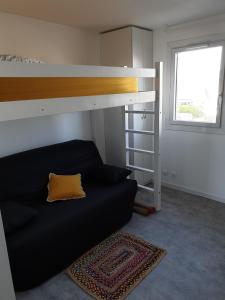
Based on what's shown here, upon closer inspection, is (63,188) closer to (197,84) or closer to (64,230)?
(64,230)

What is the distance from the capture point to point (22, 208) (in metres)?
2.07

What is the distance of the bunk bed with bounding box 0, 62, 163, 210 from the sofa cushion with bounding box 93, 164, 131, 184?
882 millimetres

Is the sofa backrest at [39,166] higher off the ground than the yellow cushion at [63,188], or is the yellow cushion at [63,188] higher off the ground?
the sofa backrest at [39,166]

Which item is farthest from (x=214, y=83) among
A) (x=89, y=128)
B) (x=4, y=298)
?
(x=4, y=298)

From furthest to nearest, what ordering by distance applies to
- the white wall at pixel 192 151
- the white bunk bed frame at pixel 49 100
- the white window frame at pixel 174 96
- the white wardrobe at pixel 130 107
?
the white wardrobe at pixel 130 107, the white wall at pixel 192 151, the white window frame at pixel 174 96, the white bunk bed frame at pixel 49 100

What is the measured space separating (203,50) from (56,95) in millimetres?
2246

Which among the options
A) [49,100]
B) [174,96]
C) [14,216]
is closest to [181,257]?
[14,216]

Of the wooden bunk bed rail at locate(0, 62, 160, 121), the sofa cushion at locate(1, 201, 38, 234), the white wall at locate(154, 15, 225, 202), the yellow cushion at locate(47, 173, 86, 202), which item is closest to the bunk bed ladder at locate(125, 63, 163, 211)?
the wooden bunk bed rail at locate(0, 62, 160, 121)

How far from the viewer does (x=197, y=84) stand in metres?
3.24

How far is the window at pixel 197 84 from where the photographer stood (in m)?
3.01

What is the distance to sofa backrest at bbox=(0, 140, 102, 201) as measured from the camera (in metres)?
2.42

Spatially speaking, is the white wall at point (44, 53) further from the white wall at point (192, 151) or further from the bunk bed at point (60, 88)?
the bunk bed at point (60, 88)

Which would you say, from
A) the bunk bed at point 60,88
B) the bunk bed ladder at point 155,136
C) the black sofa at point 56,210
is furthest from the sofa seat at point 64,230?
the bunk bed at point 60,88

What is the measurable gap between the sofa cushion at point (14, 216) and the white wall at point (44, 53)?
81 centimetres
